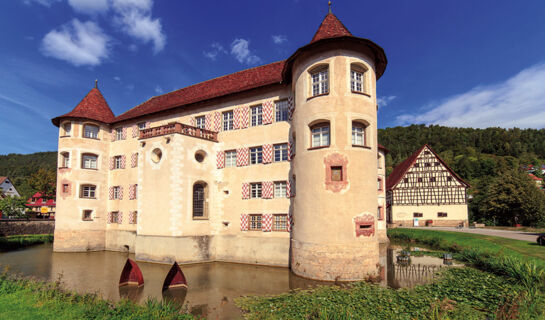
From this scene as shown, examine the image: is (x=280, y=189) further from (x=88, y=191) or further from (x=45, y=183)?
(x=45, y=183)

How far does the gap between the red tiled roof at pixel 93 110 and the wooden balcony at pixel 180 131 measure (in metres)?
8.44

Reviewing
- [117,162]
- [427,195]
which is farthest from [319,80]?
[427,195]

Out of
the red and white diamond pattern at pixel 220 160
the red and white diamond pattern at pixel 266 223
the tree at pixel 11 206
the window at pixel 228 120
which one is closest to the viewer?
the red and white diamond pattern at pixel 266 223

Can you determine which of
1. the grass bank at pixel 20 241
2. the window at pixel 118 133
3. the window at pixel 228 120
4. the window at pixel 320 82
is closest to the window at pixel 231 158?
the window at pixel 228 120

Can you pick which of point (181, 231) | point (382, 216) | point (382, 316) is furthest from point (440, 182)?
point (382, 316)

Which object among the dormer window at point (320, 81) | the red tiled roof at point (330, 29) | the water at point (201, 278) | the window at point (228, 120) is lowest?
the water at point (201, 278)

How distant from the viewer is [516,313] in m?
7.77

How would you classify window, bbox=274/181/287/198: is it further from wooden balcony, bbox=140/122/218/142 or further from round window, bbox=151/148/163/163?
round window, bbox=151/148/163/163

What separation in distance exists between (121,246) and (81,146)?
346 inches

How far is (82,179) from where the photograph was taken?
25.8 meters

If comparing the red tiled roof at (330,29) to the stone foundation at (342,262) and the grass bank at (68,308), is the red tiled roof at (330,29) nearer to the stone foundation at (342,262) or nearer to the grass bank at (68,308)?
the stone foundation at (342,262)

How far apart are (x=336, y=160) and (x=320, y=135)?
1705 mm

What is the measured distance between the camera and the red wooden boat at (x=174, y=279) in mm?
13102

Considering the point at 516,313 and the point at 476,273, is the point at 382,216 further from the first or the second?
the point at 516,313
